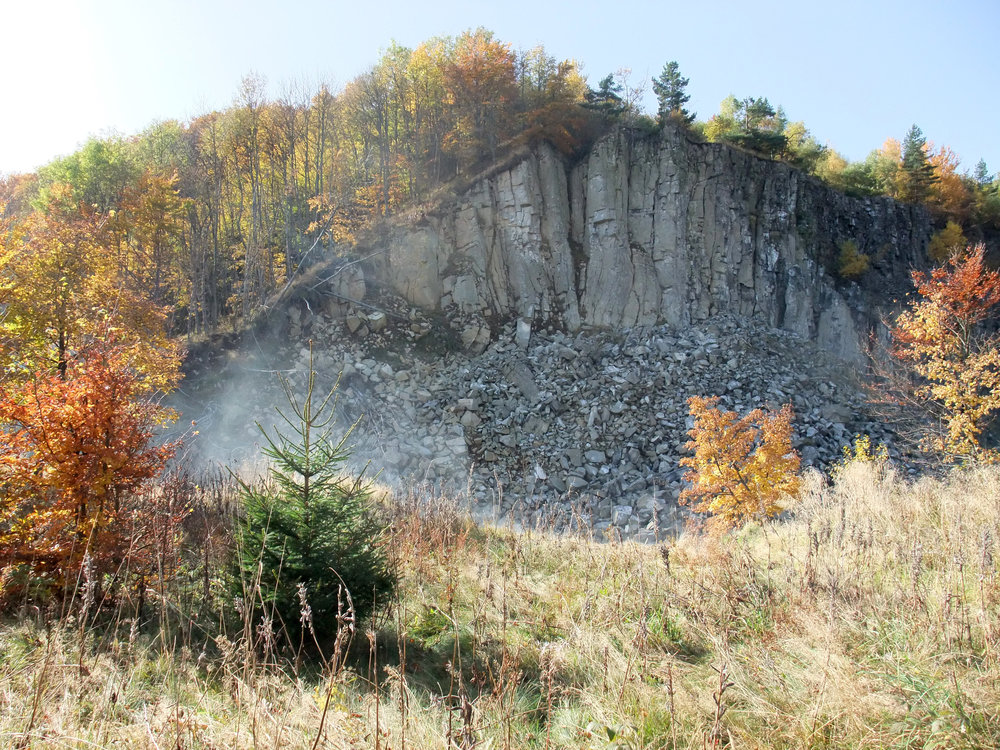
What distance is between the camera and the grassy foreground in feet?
7.66

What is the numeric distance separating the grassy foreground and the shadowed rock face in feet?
55.2

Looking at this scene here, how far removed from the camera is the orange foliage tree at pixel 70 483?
4.68 metres

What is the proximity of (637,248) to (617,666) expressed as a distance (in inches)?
864

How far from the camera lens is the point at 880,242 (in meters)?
28.6

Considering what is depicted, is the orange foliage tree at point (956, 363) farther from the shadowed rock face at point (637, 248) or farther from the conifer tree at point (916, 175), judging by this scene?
the conifer tree at point (916, 175)

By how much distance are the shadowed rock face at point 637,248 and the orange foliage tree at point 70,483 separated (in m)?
16.0

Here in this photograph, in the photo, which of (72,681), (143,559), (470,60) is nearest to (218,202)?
(470,60)

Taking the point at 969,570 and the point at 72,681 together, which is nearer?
the point at 72,681

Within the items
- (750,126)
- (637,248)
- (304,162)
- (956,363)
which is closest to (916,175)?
(750,126)

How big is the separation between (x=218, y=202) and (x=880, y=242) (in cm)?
3285

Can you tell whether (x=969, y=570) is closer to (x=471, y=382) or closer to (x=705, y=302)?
(x=471, y=382)

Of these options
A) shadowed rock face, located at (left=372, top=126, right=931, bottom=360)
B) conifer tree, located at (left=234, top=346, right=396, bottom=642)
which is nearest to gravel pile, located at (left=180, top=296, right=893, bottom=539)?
shadowed rock face, located at (left=372, top=126, right=931, bottom=360)

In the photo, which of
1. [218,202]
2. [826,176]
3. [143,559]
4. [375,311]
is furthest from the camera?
[826,176]

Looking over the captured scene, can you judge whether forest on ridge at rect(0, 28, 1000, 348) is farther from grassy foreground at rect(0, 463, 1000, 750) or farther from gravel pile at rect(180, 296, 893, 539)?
grassy foreground at rect(0, 463, 1000, 750)
